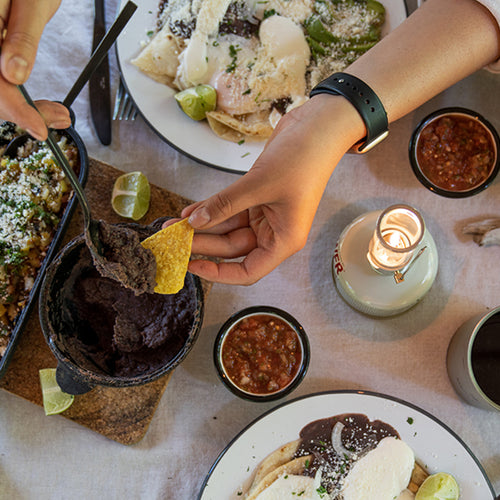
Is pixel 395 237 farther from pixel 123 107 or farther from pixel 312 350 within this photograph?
pixel 123 107

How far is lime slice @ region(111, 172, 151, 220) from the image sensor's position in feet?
5.64

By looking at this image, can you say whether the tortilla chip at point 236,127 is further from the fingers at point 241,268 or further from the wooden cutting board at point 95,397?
the wooden cutting board at point 95,397

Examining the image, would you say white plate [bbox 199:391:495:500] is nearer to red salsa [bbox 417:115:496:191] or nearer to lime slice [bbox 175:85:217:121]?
red salsa [bbox 417:115:496:191]

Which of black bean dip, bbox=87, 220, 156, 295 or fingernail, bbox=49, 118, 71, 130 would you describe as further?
fingernail, bbox=49, 118, 71, 130

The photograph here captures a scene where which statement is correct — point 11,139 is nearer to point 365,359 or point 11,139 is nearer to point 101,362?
point 101,362

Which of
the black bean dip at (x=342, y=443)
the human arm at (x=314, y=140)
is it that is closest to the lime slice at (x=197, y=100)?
the human arm at (x=314, y=140)

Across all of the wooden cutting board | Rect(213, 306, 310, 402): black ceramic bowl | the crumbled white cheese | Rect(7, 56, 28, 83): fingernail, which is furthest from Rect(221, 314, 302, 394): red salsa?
Rect(7, 56, 28, 83): fingernail

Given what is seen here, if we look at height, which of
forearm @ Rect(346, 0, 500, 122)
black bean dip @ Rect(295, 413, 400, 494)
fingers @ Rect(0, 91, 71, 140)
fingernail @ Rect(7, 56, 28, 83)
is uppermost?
forearm @ Rect(346, 0, 500, 122)

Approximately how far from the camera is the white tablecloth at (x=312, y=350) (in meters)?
1.73

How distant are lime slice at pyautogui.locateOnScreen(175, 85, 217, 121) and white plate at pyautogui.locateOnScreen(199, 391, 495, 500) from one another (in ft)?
3.22

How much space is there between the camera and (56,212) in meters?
1.68

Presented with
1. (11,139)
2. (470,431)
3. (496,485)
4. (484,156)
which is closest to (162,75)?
(11,139)

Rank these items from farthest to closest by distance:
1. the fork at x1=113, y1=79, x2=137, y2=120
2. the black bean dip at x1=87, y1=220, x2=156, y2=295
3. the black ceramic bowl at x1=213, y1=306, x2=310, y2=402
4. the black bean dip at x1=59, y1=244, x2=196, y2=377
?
1. the fork at x1=113, y1=79, x2=137, y2=120
2. the black ceramic bowl at x1=213, y1=306, x2=310, y2=402
3. the black bean dip at x1=59, y1=244, x2=196, y2=377
4. the black bean dip at x1=87, y1=220, x2=156, y2=295

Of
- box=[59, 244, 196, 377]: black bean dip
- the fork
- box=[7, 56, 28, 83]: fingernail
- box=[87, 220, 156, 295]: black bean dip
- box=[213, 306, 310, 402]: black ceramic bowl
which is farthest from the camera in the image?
the fork
